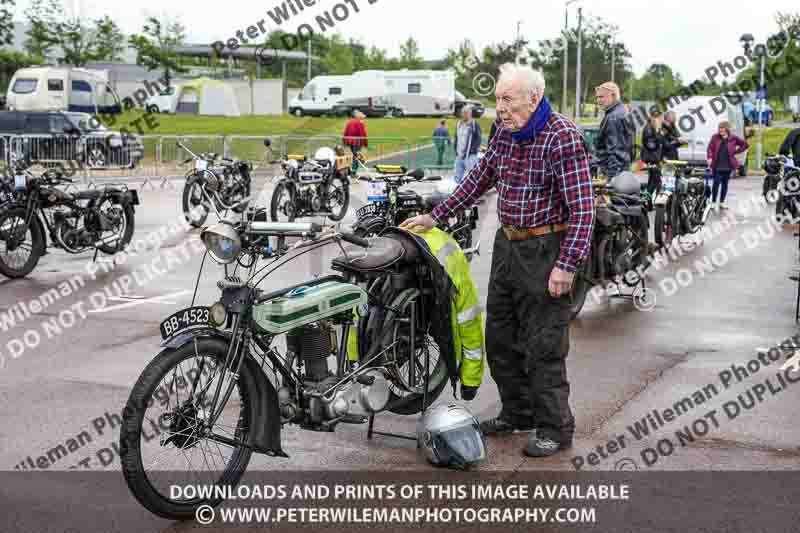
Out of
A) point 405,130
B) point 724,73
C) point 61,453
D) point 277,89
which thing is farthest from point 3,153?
point 277,89

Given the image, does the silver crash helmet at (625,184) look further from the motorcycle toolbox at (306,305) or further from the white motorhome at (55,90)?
the white motorhome at (55,90)

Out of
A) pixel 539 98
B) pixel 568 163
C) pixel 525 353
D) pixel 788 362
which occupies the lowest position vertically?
pixel 788 362

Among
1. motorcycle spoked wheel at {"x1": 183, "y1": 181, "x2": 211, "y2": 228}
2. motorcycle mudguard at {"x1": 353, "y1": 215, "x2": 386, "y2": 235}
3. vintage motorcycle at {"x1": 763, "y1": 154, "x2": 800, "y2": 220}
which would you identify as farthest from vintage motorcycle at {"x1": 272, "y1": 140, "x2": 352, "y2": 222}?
motorcycle mudguard at {"x1": 353, "y1": 215, "x2": 386, "y2": 235}

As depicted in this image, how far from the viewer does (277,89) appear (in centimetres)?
7175

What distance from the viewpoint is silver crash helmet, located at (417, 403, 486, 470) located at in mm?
5059

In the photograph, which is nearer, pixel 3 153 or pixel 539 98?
pixel 539 98

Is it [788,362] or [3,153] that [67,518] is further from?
[3,153]

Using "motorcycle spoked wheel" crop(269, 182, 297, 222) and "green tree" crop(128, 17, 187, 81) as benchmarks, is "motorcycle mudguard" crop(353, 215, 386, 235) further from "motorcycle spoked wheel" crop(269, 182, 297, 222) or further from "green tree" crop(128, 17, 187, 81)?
"green tree" crop(128, 17, 187, 81)

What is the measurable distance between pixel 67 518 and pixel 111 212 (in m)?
8.09

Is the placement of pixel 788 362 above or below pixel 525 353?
below

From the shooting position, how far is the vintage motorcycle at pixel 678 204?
43.2 ft

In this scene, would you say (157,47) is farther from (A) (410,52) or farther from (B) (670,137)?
(B) (670,137)

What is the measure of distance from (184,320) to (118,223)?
8169mm

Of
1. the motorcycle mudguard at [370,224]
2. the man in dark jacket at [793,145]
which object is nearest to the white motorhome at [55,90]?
the man in dark jacket at [793,145]
